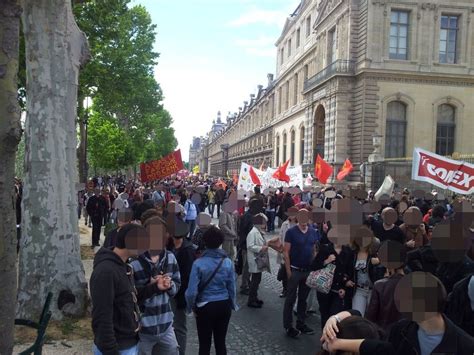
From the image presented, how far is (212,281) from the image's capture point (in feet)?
14.8

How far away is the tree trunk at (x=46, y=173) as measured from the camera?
6043mm

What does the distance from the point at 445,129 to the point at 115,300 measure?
3153 centimetres

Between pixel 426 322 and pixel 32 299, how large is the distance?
5.31m

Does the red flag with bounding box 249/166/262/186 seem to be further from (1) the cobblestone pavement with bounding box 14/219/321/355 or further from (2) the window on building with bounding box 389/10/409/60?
(2) the window on building with bounding box 389/10/409/60

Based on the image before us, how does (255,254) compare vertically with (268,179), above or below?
below

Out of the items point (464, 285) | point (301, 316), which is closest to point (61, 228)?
point (301, 316)

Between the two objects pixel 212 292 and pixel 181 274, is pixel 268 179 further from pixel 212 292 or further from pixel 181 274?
pixel 212 292

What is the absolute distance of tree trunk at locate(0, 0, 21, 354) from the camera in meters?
2.51

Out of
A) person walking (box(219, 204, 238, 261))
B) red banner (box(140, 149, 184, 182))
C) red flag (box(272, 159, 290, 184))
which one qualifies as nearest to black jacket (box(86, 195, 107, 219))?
red banner (box(140, 149, 184, 182))

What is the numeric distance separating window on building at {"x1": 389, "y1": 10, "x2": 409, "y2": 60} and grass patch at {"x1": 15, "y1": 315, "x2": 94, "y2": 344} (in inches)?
1115

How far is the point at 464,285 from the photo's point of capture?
330cm

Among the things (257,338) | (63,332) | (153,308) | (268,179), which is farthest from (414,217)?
(268,179)

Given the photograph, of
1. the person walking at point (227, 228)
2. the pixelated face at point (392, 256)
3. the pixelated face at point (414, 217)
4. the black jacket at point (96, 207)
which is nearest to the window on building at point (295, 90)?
the black jacket at point (96, 207)

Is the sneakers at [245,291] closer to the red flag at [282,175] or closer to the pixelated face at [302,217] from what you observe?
the pixelated face at [302,217]
